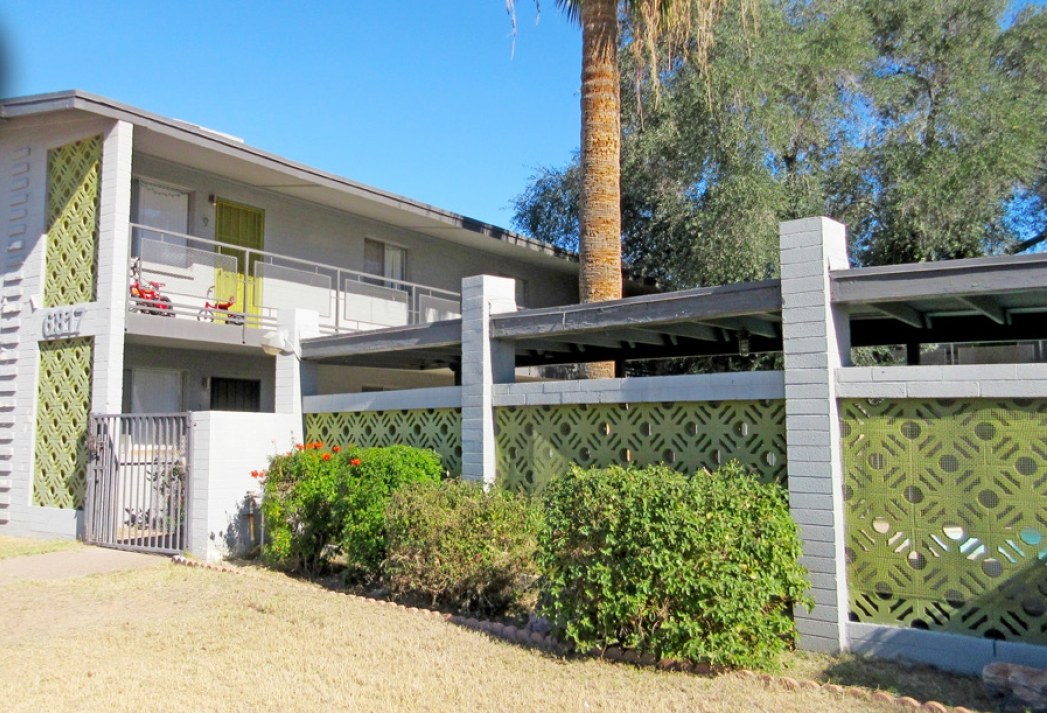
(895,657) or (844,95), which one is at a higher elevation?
(844,95)

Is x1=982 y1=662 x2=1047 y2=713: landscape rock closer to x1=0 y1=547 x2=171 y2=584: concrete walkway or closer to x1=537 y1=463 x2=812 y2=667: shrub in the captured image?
x1=537 y1=463 x2=812 y2=667: shrub

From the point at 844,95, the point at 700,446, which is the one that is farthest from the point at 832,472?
the point at 844,95

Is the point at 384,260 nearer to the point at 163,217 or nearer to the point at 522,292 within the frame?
the point at 522,292

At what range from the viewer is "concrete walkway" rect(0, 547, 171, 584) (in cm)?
1022

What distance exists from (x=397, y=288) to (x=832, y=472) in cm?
1330

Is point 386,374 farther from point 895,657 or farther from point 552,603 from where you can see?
point 895,657

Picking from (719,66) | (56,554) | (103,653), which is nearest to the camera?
(103,653)

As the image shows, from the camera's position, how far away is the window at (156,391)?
49.4 feet

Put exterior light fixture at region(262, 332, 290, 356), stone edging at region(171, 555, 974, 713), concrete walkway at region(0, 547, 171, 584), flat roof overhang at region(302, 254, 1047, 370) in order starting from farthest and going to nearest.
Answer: exterior light fixture at region(262, 332, 290, 356), concrete walkway at region(0, 547, 171, 584), flat roof overhang at region(302, 254, 1047, 370), stone edging at region(171, 555, 974, 713)

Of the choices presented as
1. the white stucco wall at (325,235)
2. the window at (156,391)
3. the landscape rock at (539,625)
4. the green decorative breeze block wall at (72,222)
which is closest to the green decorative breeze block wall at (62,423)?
the green decorative breeze block wall at (72,222)

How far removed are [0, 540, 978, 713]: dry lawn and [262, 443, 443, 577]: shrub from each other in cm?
82

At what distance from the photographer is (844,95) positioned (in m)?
19.3

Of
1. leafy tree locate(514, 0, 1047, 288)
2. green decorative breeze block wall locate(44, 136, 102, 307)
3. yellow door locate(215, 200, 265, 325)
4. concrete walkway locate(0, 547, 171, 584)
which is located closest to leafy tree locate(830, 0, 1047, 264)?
leafy tree locate(514, 0, 1047, 288)

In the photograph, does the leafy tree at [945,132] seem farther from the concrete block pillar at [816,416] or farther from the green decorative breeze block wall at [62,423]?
the green decorative breeze block wall at [62,423]
